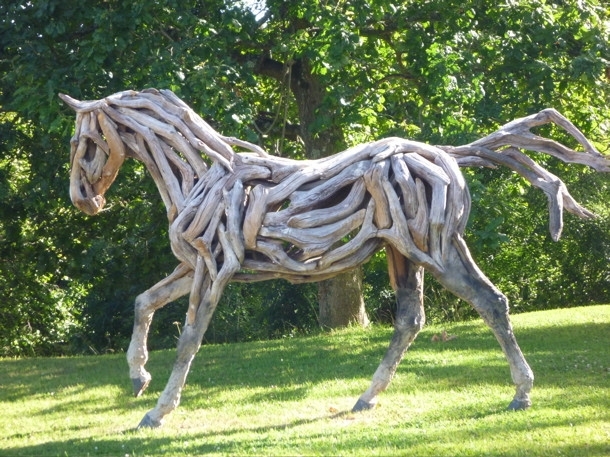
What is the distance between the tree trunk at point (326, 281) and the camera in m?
13.6

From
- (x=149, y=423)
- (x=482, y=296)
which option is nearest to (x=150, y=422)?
(x=149, y=423)

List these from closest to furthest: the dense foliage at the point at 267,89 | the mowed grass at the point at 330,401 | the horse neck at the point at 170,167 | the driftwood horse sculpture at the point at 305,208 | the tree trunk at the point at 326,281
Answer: the mowed grass at the point at 330,401
the driftwood horse sculpture at the point at 305,208
the horse neck at the point at 170,167
the dense foliage at the point at 267,89
the tree trunk at the point at 326,281

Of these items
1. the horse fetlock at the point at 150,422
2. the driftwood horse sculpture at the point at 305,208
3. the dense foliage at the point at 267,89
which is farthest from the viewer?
the dense foliage at the point at 267,89

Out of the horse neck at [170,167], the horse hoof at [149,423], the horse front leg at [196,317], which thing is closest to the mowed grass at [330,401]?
the horse hoof at [149,423]

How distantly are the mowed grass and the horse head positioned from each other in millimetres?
1958

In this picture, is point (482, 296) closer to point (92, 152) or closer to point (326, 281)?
point (92, 152)

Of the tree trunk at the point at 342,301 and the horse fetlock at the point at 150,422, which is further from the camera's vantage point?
the tree trunk at the point at 342,301

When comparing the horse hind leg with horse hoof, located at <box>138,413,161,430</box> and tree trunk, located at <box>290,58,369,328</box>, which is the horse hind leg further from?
tree trunk, located at <box>290,58,369,328</box>

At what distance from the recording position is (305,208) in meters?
7.39

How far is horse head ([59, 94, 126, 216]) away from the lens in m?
7.73

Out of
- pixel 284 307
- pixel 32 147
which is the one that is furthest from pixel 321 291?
pixel 32 147

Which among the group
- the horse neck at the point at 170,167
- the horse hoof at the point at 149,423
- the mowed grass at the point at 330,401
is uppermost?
the horse neck at the point at 170,167

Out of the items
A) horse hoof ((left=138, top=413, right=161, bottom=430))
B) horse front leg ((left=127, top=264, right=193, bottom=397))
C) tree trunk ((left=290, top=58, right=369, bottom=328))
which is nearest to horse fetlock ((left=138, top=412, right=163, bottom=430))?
horse hoof ((left=138, top=413, right=161, bottom=430))

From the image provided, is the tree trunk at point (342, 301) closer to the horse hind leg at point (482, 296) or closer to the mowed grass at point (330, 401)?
the mowed grass at point (330, 401)
